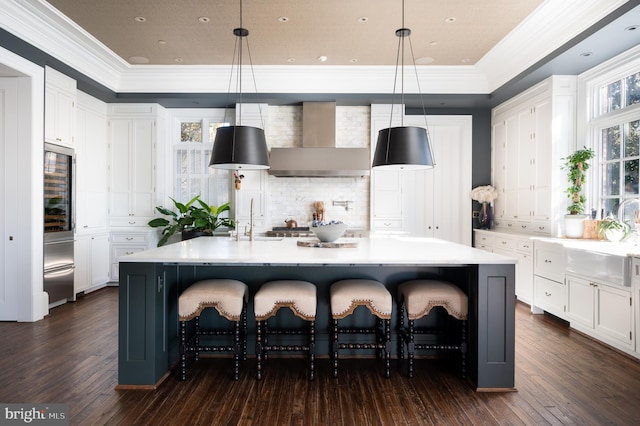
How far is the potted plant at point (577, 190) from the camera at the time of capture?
4.15m

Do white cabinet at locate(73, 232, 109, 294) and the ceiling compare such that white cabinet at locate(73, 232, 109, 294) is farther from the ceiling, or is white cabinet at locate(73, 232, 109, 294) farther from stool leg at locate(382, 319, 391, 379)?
stool leg at locate(382, 319, 391, 379)

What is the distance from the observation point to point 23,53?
3.84 meters

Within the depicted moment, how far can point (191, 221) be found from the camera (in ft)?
18.7

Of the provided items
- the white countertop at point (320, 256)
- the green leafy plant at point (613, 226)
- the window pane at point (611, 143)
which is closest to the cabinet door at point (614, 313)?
the green leafy plant at point (613, 226)

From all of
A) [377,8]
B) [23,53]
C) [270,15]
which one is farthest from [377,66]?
[23,53]

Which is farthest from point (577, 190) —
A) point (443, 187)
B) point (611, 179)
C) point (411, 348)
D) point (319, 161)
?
point (319, 161)

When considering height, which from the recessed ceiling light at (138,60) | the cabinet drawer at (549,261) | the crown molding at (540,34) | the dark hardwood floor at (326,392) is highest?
the recessed ceiling light at (138,60)

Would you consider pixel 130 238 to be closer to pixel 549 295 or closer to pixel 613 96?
pixel 549 295

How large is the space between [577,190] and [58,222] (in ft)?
19.1

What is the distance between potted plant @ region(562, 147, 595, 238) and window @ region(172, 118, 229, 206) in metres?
4.70

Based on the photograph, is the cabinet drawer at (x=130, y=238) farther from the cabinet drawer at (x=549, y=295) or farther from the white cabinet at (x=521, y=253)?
the cabinet drawer at (x=549, y=295)

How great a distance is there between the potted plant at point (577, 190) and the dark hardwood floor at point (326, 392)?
140 centimetres

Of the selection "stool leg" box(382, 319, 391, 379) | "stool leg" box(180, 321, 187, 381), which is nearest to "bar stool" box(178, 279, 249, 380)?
"stool leg" box(180, 321, 187, 381)

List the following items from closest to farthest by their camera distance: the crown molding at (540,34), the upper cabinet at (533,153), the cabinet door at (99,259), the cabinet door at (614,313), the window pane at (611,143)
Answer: the cabinet door at (614,313), the crown molding at (540,34), the window pane at (611,143), the upper cabinet at (533,153), the cabinet door at (99,259)
